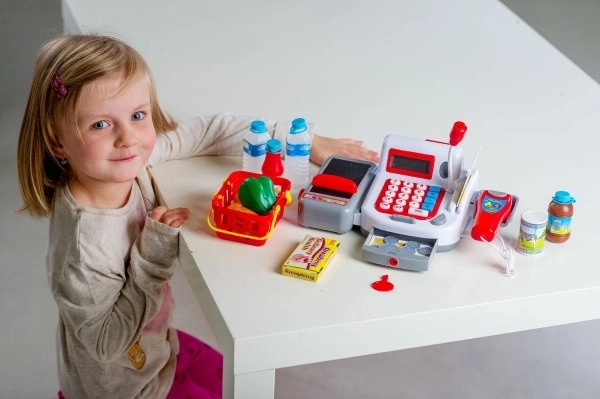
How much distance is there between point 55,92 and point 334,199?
402 millimetres

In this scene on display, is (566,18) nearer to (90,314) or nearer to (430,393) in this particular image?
(430,393)

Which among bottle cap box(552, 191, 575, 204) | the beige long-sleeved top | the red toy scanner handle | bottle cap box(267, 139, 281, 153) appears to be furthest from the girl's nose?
bottle cap box(552, 191, 575, 204)

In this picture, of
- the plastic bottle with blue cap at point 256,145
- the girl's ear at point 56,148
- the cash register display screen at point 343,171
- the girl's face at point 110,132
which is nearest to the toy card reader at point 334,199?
the cash register display screen at point 343,171

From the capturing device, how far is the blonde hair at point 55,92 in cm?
126

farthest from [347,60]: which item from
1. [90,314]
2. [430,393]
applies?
[90,314]

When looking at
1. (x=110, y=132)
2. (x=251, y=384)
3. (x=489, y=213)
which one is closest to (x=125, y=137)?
(x=110, y=132)

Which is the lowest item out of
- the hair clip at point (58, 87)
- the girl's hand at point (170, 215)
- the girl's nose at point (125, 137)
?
the girl's hand at point (170, 215)

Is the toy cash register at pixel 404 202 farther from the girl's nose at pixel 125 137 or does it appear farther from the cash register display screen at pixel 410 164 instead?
the girl's nose at pixel 125 137

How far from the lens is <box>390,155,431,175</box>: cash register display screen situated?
137 centimetres

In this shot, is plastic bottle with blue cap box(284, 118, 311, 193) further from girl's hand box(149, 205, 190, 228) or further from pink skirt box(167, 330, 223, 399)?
pink skirt box(167, 330, 223, 399)

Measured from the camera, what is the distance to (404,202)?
1.32 meters

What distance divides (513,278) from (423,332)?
0.15 m

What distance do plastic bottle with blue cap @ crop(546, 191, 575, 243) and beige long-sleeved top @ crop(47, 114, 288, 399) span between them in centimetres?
52

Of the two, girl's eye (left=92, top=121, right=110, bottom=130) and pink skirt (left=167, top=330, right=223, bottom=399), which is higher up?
girl's eye (left=92, top=121, right=110, bottom=130)
